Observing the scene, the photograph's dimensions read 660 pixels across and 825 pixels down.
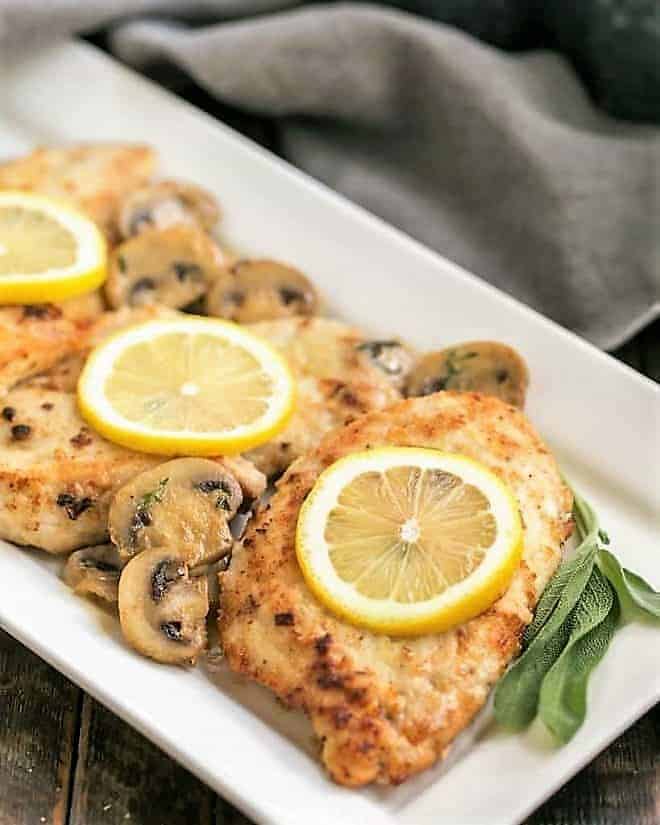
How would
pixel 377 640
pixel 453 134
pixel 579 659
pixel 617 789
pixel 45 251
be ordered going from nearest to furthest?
pixel 377 640
pixel 579 659
pixel 617 789
pixel 45 251
pixel 453 134

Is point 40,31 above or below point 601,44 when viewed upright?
below

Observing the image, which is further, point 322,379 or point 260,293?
point 260,293

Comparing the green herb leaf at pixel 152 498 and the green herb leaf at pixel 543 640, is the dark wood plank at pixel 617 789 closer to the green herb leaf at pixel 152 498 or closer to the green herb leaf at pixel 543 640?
the green herb leaf at pixel 543 640

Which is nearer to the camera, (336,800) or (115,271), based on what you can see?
(336,800)

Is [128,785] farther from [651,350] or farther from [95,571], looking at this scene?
[651,350]

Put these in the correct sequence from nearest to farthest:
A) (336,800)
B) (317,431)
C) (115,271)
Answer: (336,800)
(317,431)
(115,271)

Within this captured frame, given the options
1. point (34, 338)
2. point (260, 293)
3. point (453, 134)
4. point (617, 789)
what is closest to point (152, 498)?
point (34, 338)

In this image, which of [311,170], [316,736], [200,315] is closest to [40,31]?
[311,170]

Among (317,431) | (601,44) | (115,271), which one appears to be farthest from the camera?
(601,44)

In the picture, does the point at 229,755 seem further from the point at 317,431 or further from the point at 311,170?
the point at 311,170
